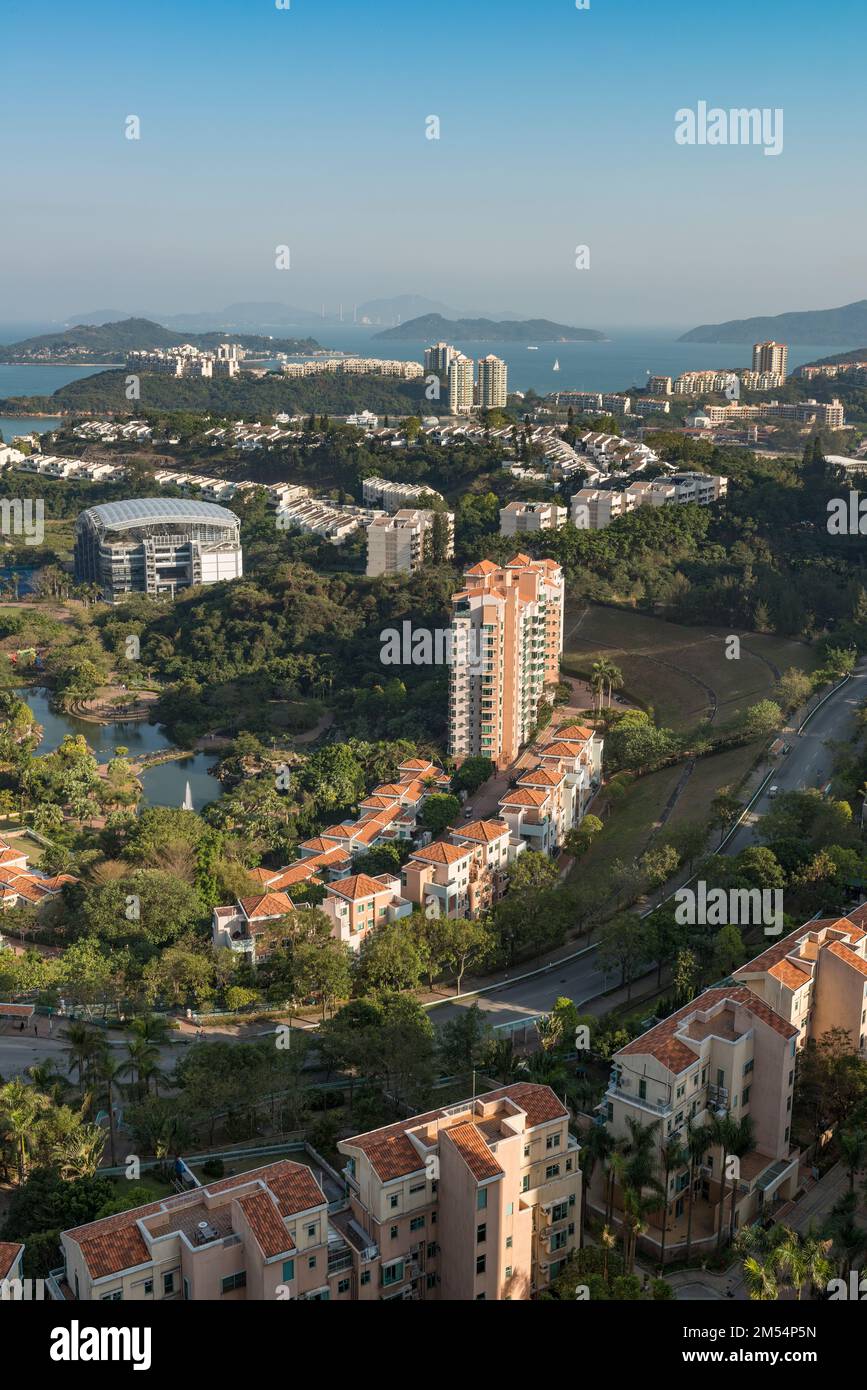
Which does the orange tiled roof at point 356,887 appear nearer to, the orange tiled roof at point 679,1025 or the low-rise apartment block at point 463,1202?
the orange tiled roof at point 679,1025

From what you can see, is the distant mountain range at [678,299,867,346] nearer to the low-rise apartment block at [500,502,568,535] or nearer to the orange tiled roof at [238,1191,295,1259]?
the low-rise apartment block at [500,502,568,535]

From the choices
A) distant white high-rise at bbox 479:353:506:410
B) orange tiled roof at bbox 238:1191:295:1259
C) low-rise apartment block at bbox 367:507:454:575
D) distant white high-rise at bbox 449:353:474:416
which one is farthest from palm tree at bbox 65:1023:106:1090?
distant white high-rise at bbox 479:353:506:410

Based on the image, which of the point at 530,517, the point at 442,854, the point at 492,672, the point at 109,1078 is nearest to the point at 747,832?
the point at 442,854

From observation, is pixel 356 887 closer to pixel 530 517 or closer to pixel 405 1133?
pixel 405 1133

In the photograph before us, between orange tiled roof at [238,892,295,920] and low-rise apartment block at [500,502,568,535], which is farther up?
low-rise apartment block at [500,502,568,535]

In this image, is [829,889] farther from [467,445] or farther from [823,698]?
[467,445]

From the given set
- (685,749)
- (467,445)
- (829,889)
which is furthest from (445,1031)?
(467,445)
